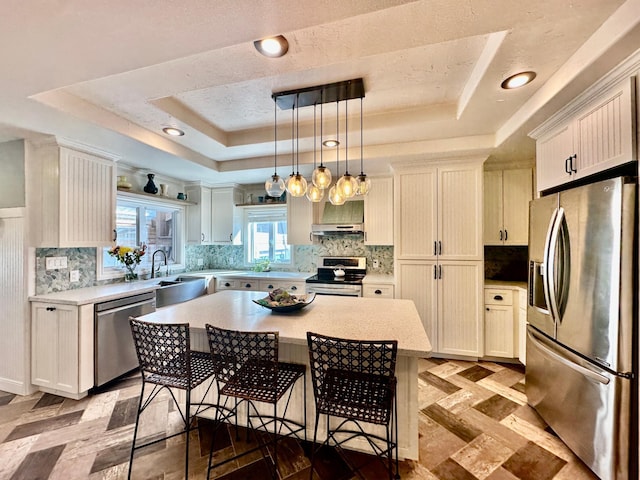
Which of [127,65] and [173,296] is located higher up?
[127,65]

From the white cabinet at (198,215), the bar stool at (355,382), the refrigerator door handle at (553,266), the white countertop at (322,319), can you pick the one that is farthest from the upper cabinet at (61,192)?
the refrigerator door handle at (553,266)

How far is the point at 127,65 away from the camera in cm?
149

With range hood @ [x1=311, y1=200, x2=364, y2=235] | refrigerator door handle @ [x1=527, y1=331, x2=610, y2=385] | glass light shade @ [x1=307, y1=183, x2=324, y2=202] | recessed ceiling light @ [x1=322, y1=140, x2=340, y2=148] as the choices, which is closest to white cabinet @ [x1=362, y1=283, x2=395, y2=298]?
range hood @ [x1=311, y1=200, x2=364, y2=235]

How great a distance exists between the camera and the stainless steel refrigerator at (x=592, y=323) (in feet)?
4.87

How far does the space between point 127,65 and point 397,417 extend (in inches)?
102

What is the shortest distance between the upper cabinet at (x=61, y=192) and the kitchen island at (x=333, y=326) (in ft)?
4.71

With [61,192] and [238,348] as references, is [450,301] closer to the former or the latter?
[238,348]

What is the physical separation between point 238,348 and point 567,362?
2.16 metres

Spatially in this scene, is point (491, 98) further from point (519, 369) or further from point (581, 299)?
point (519, 369)

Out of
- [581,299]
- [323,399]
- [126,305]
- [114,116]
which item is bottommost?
[323,399]

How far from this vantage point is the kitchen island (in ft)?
5.49

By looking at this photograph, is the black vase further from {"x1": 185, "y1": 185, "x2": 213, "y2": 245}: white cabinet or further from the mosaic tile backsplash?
the mosaic tile backsplash

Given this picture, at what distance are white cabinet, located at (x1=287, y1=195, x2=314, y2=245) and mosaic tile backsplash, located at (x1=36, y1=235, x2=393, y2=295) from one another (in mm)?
359

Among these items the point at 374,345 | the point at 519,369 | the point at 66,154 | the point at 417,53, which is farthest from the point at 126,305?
the point at 519,369
